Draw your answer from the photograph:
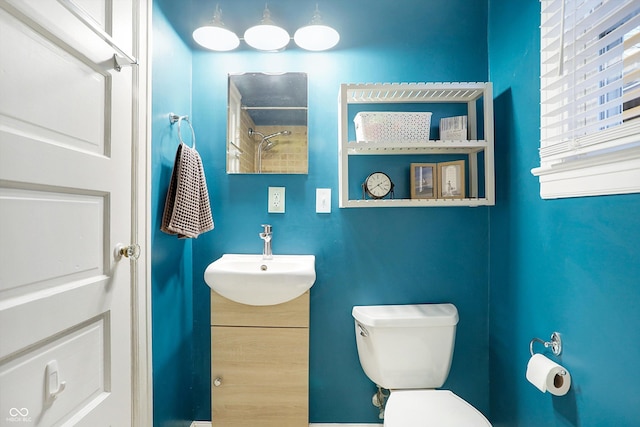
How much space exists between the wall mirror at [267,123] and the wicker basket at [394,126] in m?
0.35

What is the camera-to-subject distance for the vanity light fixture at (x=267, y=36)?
4.66ft

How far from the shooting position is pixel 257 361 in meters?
1.39

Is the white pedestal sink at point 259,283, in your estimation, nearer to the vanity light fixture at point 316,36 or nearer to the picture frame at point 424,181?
the picture frame at point 424,181

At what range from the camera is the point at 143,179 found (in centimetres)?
111

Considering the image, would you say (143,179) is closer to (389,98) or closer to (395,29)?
(389,98)

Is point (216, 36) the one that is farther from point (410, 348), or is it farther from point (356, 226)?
point (410, 348)

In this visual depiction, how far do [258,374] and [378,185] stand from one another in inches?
42.2

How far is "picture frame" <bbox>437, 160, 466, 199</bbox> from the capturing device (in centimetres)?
138

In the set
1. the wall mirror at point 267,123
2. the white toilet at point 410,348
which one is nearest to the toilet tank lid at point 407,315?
the white toilet at point 410,348

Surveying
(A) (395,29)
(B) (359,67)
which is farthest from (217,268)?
(A) (395,29)

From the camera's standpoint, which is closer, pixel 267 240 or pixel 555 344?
pixel 555 344

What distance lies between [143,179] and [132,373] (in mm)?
702

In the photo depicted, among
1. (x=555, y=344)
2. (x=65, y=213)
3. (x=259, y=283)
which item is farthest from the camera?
(x=259, y=283)

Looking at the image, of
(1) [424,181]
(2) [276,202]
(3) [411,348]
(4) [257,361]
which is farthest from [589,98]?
(4) [257,361]
